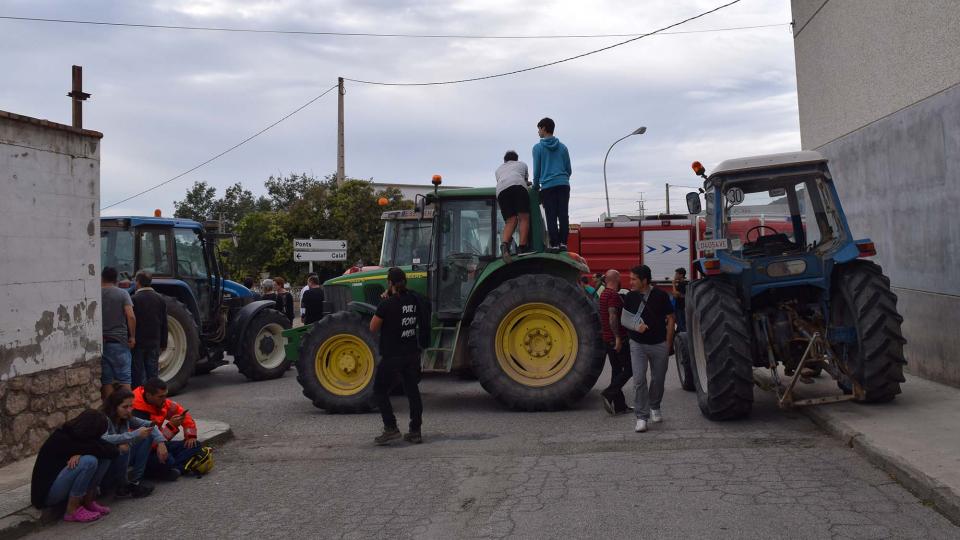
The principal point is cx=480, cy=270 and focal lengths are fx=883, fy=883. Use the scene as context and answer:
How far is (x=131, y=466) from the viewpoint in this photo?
710 cm

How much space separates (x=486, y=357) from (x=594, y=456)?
270 cm

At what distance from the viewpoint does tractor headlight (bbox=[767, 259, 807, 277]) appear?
29.3 ft

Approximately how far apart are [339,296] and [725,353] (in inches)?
211

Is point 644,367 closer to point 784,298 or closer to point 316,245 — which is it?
point 784,298

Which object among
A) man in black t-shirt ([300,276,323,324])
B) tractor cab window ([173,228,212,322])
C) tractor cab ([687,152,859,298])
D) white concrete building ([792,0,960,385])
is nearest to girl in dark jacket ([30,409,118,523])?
tractor cab ([687,152,859,298])

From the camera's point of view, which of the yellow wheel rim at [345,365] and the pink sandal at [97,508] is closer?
the pink sandal at [97,508]

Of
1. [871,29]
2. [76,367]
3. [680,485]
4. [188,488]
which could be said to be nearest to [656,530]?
[680,485]

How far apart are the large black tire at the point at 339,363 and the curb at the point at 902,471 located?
5.17 meters

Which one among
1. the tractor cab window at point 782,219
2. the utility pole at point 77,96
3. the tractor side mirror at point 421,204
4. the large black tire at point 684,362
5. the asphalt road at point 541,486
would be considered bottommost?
the asphalt road at point 541,486

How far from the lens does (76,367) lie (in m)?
8.66

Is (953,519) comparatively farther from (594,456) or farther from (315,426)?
(315,426)

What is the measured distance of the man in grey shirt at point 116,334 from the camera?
31.1 ft

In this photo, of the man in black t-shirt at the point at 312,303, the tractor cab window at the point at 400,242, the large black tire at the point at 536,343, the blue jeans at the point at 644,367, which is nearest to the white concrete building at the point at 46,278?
the large black tire at the point at 536,343

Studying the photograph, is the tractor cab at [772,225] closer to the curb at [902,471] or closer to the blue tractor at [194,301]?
the curb at [902,471]
